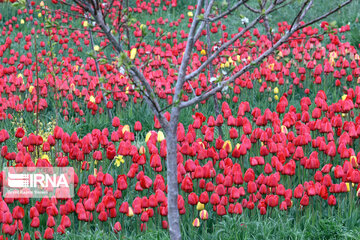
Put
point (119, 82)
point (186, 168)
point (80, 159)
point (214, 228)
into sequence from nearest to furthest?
point (214, 228)
point (186, 168)
point (80, 159)
point (119, 82)

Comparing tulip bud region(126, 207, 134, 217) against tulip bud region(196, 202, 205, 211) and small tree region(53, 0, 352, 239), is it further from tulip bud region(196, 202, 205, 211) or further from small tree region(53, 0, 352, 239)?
small tree region(53, 0, 352, 239)

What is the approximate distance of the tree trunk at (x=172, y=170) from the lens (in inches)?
137

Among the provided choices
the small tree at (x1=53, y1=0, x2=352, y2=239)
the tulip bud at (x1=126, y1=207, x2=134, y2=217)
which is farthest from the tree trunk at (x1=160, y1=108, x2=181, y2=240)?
the tulip bud at (x1=126, y1=207, x2=134, y2=217)

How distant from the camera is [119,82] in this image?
788cm

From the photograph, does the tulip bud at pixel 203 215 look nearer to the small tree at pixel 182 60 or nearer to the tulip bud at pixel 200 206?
the tulip bud at pixel 200 206

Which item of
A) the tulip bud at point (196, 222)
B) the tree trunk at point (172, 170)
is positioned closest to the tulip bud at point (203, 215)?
the tulip bud at point (196, 222)

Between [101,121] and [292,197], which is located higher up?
[101,121]

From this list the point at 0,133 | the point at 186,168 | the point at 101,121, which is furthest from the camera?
the point at 101,121

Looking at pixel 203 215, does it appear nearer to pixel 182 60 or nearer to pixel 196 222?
pixel 196 222

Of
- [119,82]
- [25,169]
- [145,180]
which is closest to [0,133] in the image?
[25,169]

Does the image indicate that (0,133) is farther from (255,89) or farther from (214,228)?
(255,89)

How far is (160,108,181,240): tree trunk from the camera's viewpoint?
349cm

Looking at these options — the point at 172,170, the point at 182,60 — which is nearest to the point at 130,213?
the point at 172,170

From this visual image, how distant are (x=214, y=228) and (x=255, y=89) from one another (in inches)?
172
